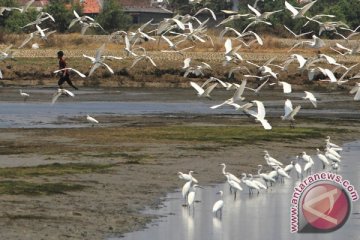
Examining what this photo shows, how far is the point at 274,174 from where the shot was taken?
26250 mm

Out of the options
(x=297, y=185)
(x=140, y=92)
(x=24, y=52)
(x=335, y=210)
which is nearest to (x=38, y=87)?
(x=140, y=92)

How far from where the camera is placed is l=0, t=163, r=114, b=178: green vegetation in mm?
24953

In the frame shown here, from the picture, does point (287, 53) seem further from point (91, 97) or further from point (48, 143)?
point (48, 143)

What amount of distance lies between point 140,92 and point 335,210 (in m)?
38.1

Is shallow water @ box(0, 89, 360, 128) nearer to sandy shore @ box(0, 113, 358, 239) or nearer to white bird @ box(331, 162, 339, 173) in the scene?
sandy shore @ box(0, 113, 358, 239)

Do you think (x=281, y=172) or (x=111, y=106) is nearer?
(x=281, y=172)

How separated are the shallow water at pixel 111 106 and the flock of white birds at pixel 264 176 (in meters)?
10.3

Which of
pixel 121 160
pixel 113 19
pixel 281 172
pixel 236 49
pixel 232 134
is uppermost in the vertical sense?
pixel 236 49

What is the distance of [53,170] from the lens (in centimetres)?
2584

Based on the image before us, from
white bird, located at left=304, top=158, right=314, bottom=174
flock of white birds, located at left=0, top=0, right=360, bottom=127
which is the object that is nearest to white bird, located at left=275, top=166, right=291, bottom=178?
flock of white birds, located at left=0, top=0, right=360, bottom=127

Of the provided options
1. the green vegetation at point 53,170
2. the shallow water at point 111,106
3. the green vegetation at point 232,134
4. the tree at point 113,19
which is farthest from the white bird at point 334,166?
the tree at point 113,19

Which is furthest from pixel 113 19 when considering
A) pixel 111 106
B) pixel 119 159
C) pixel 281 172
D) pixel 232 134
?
pixel 281 172

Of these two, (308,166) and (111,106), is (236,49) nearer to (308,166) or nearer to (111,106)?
(308,166)

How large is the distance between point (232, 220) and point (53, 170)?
18.6ft
